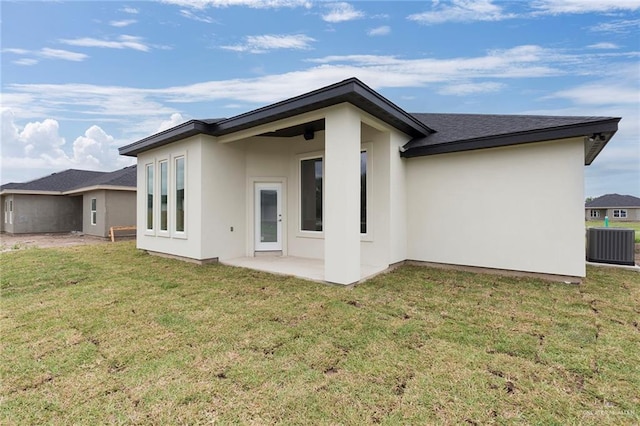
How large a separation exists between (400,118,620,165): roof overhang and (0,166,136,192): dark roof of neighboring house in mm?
15213

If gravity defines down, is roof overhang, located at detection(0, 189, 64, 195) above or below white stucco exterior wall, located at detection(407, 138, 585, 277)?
above

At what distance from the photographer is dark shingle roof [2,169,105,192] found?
18462mm

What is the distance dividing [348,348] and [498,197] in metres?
5.19

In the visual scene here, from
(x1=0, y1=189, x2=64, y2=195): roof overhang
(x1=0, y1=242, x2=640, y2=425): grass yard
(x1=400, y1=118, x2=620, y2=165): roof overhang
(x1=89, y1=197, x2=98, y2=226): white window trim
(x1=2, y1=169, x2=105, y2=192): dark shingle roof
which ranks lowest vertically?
(x1=0, y1=242, x2=640, y2=425): grass yard

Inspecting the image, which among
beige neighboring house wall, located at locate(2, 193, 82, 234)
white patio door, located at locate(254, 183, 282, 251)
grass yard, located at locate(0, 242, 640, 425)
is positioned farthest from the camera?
beige neighboring house wall, located at locate(2, 193, 82, 234)

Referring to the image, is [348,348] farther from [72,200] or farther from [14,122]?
[72,200]

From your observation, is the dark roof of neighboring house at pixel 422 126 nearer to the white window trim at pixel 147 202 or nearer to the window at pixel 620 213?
the white window trim at pixel 147 202

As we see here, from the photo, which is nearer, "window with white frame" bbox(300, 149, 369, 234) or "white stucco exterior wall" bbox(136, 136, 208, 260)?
"white stucco exterior wall" bbox(136, 136, 208, 260)

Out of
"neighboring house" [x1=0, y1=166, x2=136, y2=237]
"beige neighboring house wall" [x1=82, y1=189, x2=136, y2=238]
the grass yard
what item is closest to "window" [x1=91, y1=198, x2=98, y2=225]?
"neighboring house" [x1=0, y1=166, x2=136, y2=237]

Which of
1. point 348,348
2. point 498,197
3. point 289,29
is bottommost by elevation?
point 348,348

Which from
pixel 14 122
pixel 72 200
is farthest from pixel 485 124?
pixel 72 200

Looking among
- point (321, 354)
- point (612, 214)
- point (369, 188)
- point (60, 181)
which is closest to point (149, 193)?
point (369, 188)

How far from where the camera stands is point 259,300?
480 cm

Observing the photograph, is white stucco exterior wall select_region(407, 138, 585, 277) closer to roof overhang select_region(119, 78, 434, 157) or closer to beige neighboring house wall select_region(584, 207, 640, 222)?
roof overhang select_region(119, 78, 434, 157)
